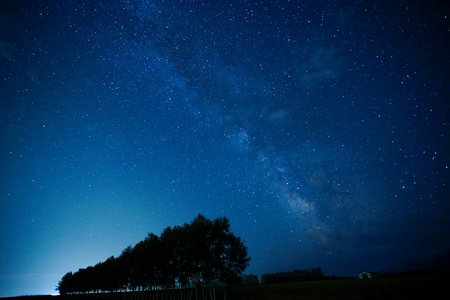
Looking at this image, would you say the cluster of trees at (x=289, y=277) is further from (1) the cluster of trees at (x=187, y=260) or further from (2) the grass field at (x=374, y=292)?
(1) the cluster of trees at (x=187, y=260)

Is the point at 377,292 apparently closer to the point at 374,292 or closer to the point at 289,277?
the point at 374,292

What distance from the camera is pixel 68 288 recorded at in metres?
122

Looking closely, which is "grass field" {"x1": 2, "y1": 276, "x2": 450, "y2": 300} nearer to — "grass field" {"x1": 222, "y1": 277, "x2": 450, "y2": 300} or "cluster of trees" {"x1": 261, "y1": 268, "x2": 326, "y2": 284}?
"grass field" {"x1": 222, "y1": 277, "x2": 450, "y2": 300}

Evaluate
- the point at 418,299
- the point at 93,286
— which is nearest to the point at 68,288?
the point at 93,286

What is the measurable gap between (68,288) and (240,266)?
13525 centimetres

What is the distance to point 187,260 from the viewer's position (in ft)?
124

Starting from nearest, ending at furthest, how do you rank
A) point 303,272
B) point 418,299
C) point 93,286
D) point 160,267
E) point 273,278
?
point 418,299, point 160,267, point 93,286, point 273,278, point 303,272

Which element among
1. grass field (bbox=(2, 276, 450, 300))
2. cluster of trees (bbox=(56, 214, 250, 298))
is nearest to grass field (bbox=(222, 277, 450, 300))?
grass field (bbox=(2, 276, 450, 300))

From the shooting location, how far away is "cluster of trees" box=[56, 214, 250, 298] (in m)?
36.7

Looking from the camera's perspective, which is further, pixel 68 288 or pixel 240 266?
pixel 68 288

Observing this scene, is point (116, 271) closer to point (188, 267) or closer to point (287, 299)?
point (188, 267)

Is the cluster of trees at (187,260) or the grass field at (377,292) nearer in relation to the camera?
the grass field at (377,292)

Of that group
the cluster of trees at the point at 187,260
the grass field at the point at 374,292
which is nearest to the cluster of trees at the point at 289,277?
the grass field at the point at 374,292

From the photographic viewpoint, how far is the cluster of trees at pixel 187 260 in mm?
36656
